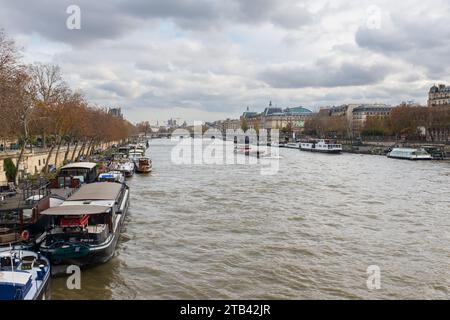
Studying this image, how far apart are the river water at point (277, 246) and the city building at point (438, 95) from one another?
91.1 m

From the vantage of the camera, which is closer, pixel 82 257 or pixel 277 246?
pixel 82 257

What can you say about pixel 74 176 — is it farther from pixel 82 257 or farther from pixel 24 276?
pixel 24 276

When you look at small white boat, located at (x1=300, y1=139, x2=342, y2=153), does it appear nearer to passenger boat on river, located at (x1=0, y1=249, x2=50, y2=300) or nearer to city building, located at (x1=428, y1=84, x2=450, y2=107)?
city building, located at (x1=428, y1=84, x2=450, y2=107)

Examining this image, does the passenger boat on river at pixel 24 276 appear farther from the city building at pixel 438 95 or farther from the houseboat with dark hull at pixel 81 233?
the city building at pixel 438 95

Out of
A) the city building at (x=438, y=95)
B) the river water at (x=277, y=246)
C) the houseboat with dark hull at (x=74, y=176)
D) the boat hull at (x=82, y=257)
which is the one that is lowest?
the river water at (x=277, y=246)

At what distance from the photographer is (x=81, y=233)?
14008 mm

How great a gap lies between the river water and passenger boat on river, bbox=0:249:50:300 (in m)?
0.98

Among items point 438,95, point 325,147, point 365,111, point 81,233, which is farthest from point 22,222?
point 365,111

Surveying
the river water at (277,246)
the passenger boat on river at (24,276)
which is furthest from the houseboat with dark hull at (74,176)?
the passenger boat on river at (24,276)

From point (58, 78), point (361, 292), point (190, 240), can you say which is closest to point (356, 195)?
point (190, 240)

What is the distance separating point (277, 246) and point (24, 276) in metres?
9.15

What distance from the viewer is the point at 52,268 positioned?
520 inches

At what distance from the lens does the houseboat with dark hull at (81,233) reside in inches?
527
